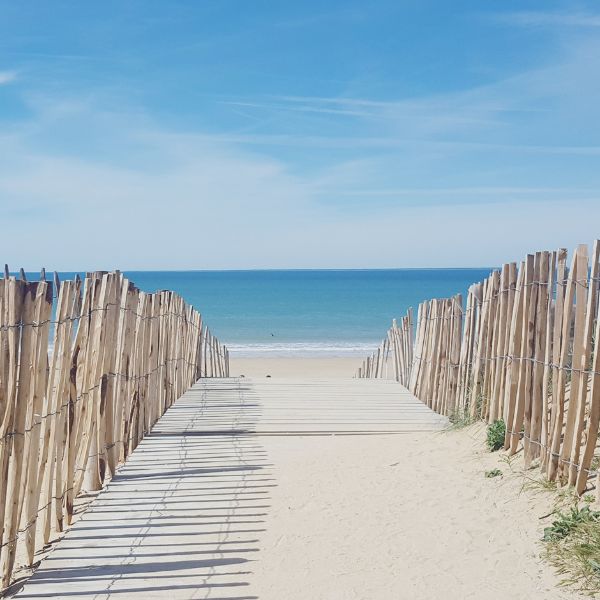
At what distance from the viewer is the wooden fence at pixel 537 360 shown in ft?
14.8

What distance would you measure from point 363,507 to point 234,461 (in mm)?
1416

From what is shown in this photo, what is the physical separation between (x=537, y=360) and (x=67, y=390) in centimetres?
304

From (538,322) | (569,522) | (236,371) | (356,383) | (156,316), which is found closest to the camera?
(569,522)

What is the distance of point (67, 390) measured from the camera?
15.3 feet

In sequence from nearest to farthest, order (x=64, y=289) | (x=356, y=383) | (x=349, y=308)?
(x=64, y=289) < (x=356, y=383) < (x=349, y=308)

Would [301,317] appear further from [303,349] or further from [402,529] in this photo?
[402,529]

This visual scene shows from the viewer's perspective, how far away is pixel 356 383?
10625 mm

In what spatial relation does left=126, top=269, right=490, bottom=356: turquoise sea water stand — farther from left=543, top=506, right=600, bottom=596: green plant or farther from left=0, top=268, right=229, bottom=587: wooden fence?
left=543, top=506, right=600, bottom=596: green plant

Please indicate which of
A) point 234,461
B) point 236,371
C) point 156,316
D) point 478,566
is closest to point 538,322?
point 478,566

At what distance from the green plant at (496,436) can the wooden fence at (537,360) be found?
4.0 inches

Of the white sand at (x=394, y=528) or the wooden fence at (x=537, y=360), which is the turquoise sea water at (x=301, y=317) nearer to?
the wooden fence at (x=537, y=360)

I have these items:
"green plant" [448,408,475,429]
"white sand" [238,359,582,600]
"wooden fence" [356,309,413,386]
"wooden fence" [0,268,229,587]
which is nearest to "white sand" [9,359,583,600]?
"white sand" [238,359,582,600]

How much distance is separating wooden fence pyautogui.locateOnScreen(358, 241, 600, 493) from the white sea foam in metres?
17.8

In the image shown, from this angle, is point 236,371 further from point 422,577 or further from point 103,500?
point 422,577
